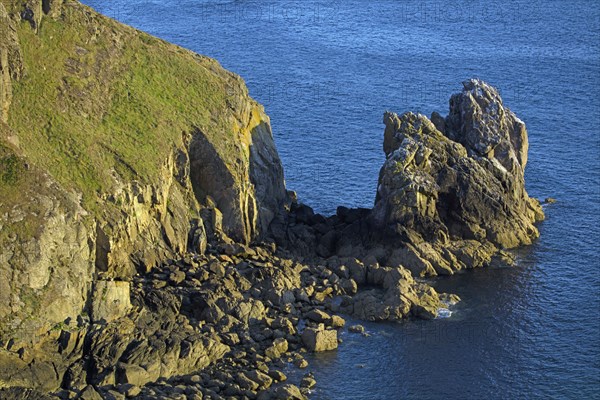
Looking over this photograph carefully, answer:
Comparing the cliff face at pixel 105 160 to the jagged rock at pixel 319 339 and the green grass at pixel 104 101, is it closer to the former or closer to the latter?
the green grass at pixel 104 101

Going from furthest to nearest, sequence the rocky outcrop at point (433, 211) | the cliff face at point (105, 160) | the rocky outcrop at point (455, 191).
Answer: the rocky outcrop at point (455, 191)
the rocky outcrop at point (433, 211)
the cliff face at point (105, 160)

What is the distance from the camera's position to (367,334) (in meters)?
122

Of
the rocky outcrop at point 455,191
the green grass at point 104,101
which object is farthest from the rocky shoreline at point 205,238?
the green grass at point 104,101

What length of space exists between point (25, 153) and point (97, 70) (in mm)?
18746

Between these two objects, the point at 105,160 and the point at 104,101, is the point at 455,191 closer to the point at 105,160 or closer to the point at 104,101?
the point at 105,160

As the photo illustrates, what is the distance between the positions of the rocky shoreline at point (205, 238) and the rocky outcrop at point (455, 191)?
195 mm

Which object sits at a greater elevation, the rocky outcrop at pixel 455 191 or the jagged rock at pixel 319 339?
the rocky outcrop at pixel 455 191

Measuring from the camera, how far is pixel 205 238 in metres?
132

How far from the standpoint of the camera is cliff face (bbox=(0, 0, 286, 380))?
4373 inches

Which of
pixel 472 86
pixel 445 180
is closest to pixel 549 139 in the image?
pixel 472 86

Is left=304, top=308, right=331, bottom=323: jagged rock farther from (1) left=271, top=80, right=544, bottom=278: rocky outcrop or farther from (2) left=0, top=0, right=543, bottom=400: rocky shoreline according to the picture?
(1) left=271, top=80, right=544, bottom=278: rocky outcrop

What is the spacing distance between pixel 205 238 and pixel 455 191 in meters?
30.8

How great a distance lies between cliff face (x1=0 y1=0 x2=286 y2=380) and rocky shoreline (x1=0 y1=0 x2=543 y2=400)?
198mm

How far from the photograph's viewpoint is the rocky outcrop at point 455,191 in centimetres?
13762
